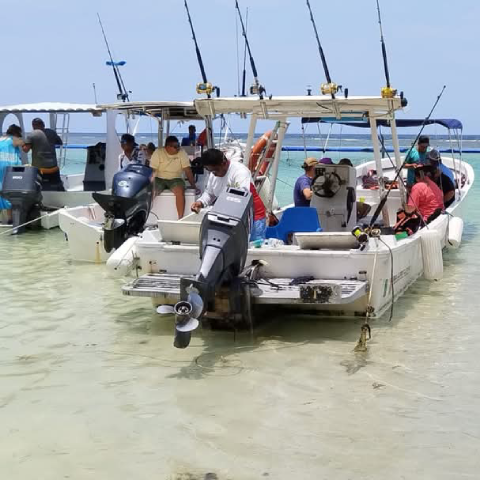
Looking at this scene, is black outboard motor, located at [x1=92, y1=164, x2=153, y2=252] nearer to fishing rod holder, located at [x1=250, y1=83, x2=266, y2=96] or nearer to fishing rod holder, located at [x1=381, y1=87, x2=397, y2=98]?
fishing rod holder, located at [x1=250, y1=83, x2=266, y2=96]

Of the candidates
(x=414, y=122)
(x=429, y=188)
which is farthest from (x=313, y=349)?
(x=414, y=122)

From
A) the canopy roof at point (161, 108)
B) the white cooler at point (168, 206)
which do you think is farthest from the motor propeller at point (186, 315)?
the white cooler at point (168, 206)

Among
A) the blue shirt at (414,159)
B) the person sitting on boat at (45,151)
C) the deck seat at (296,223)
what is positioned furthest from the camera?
the person sitting on boat at (45,151)

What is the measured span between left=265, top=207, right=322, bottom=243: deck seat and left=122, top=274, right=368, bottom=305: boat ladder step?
1.29 metres

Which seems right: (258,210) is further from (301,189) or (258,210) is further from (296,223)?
(301,189)

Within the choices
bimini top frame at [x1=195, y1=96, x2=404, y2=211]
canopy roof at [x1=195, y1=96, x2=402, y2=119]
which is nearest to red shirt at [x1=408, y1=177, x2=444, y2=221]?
bimini top frame at [x1=195, y1=96, x2=404, y2=211]

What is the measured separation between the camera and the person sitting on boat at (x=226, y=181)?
6930mm

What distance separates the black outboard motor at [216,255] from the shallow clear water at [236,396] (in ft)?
1.60

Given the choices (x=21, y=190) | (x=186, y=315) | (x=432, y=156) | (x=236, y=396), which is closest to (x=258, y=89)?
(x=186, y=315)

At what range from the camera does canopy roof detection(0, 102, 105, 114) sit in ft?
45.8

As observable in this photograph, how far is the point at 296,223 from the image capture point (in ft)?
26.0

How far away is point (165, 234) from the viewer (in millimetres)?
7066

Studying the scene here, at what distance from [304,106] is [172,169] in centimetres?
362

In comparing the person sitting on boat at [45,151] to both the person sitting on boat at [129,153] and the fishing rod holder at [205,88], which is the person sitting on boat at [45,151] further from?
the fishing rod holder at [205,88]
